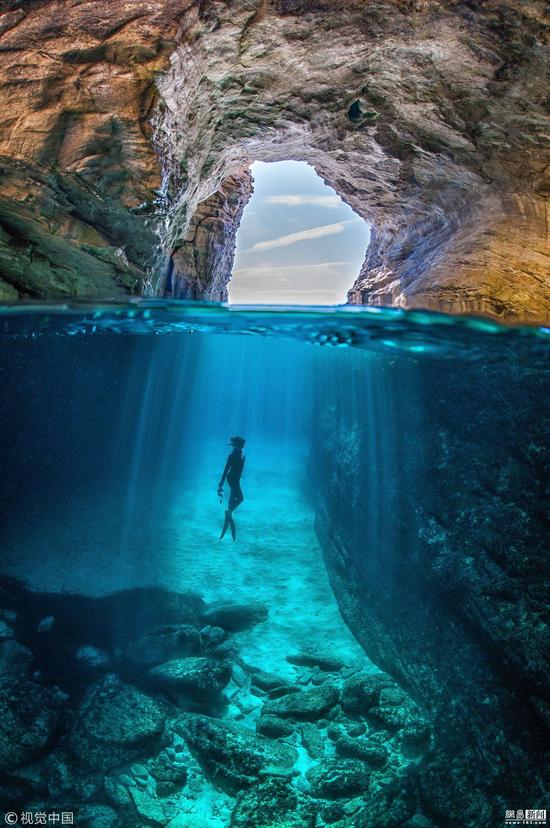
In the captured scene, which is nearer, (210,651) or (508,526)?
(508,526)

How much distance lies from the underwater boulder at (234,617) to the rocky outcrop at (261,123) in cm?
836

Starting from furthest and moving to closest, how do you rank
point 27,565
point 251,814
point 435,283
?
1. point 27,565
2. point 435,283
3. point 251,814

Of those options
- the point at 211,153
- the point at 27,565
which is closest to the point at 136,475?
the point at 27,565

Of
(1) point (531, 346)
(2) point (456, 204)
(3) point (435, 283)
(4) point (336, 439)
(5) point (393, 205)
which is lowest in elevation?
(4) point (336, 439)

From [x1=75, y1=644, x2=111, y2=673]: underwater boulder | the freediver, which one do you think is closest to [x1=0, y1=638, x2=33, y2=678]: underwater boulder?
[x1=75, y1=644, x2=111, y2=673]: underwater boulder

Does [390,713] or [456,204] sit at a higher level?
[456,204]

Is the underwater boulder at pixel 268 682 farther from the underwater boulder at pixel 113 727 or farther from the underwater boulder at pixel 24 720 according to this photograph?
the underwater boulder at pixel 24 720

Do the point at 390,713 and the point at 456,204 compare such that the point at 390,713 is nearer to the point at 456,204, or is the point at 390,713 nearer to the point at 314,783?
the point at 314,783

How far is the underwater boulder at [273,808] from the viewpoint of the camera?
4910 mm

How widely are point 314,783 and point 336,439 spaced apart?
1068cm

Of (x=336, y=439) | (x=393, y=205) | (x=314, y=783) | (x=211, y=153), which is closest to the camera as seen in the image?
(x=314, y=783)

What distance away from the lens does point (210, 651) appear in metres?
8.47

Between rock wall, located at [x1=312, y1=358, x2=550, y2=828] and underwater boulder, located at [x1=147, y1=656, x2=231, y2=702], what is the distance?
12.1 feet

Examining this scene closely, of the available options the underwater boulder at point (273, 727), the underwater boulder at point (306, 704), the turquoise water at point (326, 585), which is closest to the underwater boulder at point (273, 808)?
the turquoise water at point (326, 585)
